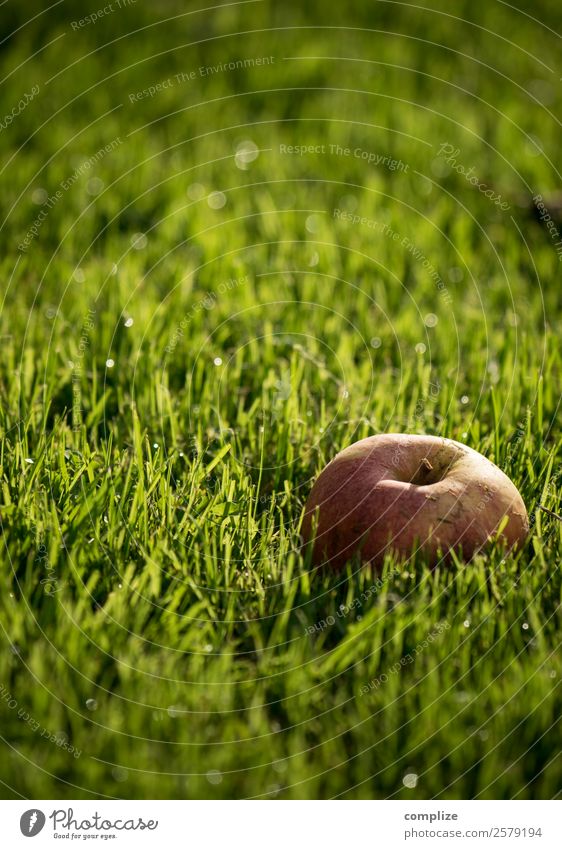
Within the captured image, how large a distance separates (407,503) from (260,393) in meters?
1.13

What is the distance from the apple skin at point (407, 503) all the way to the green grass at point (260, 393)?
0.22ft

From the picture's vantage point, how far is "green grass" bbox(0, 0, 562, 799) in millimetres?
1911

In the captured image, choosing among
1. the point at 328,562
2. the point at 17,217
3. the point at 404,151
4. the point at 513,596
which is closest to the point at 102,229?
the point at 17,217

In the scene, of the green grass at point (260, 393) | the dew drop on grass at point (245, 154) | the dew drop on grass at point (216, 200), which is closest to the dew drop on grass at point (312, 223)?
the green grass at point (260, 393)

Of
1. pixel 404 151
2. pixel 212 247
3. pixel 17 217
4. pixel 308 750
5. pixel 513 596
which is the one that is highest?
pixel 404 151

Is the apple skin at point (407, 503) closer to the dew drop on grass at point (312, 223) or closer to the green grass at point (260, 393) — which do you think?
the green grass at point (260, 393)

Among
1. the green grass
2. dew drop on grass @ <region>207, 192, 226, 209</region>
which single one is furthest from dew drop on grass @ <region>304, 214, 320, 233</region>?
dew drop on grass @ <region>207, 192, 226, 209</region>

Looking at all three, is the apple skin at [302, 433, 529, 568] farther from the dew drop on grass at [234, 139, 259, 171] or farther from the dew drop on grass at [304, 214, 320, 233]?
the dew drop on grass at [234, 139, 259, 171]

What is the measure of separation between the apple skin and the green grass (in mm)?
67

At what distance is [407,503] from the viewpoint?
217 centimetres

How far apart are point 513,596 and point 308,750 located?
681 millimetres

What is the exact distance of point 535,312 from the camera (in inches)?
154

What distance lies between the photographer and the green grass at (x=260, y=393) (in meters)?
1.91
